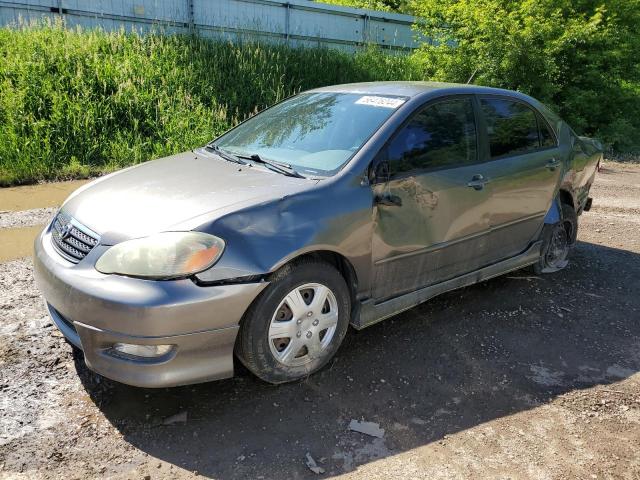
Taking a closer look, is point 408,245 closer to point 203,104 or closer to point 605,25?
point 203,104

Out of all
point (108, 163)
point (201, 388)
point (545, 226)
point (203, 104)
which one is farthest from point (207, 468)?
point (203, 104)

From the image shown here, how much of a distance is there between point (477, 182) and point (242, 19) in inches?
442

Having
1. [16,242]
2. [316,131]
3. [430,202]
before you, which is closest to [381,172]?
[430,202]

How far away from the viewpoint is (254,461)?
2.59 meters

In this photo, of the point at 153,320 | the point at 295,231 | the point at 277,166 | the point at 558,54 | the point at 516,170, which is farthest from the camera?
the point at 558,54

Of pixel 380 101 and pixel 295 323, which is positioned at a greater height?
pixel 380 101

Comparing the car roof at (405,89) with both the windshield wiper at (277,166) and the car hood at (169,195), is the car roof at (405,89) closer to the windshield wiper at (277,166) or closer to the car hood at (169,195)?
the windshield wiper at (277,166)

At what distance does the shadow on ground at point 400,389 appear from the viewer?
2.70 meters

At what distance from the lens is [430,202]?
369cm

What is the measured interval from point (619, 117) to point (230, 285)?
47.5 ft

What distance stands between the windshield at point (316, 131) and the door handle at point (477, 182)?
776 mm

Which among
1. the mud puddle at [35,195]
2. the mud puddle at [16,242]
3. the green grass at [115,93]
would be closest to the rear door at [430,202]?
the mud puddle at [16,242]

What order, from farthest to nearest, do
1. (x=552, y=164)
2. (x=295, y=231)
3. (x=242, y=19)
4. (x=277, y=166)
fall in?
1. (x=242, y=19)
2. (x=552, y=164)
3. (x=277, y=166)
4. (x=295, y=231)

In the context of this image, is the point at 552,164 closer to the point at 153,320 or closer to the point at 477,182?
the point at 477,182
